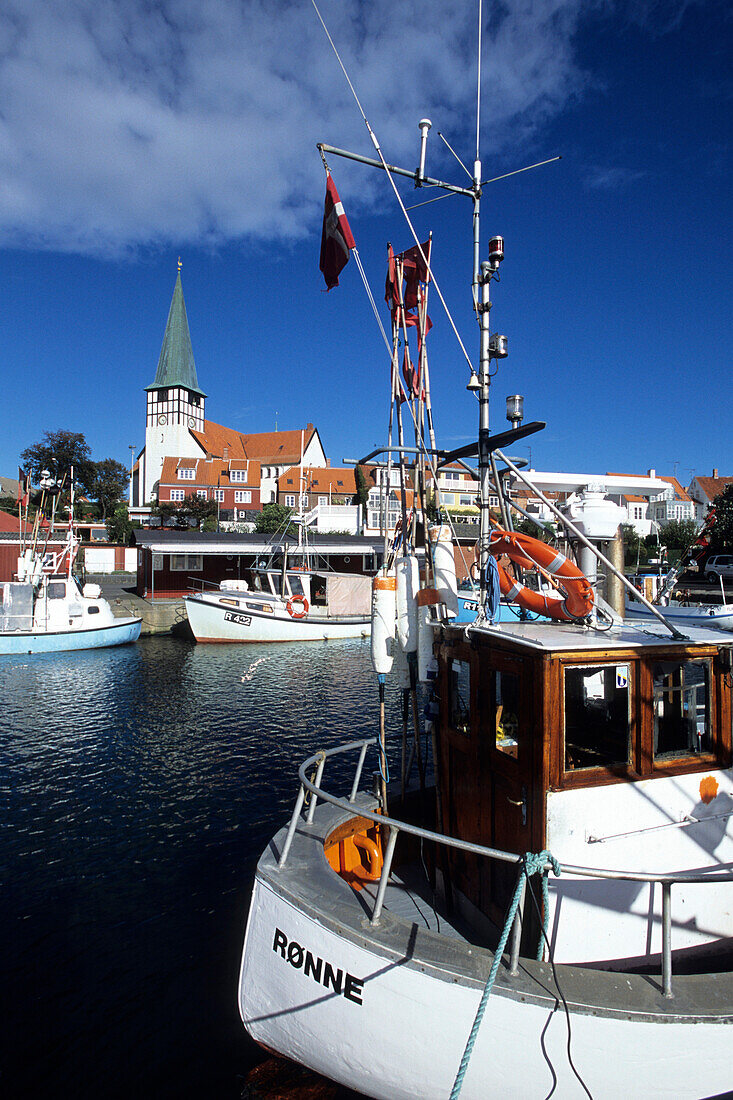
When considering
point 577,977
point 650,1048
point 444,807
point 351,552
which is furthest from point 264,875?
point 351,552

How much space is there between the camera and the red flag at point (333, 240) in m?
→ 6.90

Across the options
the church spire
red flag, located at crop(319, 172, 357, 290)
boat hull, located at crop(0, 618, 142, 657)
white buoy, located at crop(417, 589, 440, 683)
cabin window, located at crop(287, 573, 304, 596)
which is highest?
the church spire

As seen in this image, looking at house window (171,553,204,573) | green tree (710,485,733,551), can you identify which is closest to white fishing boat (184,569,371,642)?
house window (171,553,204,573)

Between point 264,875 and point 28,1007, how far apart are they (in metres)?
3.20

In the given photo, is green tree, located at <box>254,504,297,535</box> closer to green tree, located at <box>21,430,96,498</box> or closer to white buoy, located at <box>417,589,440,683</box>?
green tree, located at <box>21,430,96,498</box>

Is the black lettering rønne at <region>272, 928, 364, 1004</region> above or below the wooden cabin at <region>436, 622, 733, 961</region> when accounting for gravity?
below

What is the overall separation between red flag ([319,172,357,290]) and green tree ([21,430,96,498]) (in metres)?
79.5

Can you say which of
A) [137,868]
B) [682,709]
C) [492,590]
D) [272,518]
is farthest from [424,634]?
[272,518]

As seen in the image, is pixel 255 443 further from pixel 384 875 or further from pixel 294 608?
pixel 384 875

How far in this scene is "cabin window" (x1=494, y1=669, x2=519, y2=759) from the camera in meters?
5.24

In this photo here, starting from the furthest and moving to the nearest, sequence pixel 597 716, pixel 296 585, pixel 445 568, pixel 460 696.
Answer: pixel 296 585 → pixel 445 568 → pixel 460 696 → pixel 597 716

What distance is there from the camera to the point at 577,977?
400 centimetres

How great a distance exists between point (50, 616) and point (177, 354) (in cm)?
8553

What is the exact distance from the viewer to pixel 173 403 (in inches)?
3905
